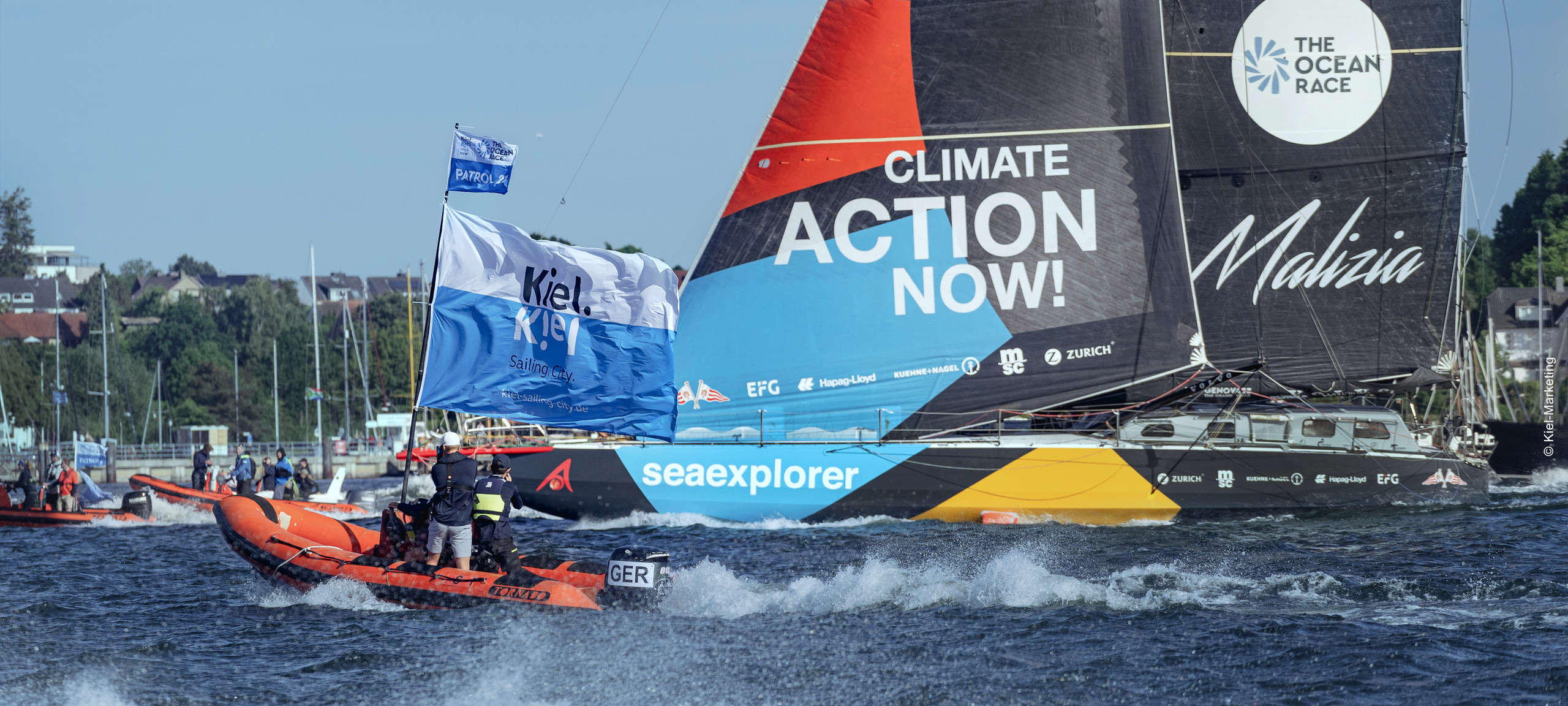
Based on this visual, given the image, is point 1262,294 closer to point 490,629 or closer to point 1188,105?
point 1188,105

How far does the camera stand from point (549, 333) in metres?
14.5

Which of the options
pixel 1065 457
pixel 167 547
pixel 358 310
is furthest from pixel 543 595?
pixel 358 310

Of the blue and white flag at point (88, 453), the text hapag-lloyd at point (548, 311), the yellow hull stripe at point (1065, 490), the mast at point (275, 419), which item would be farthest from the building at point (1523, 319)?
the text hapag-lloyd at point (548, 311)

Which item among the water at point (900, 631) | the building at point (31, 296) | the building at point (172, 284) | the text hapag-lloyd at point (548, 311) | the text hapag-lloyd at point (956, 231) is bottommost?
the water at point (900, 631)

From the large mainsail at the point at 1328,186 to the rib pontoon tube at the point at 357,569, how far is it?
1390cm

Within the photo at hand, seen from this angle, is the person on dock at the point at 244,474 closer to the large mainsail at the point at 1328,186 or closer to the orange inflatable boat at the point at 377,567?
the orange inflatable boat at the point at 377,567

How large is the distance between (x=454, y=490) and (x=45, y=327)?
106 meters

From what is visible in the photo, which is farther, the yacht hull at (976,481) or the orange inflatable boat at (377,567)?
the yacht hull at (976,481)

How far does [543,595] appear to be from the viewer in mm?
13430

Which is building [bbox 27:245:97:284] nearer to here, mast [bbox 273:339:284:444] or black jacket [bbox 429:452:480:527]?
mast [bbox 273:339:284:444]

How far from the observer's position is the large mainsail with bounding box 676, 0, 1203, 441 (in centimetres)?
2122

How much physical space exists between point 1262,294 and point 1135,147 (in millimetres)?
4116

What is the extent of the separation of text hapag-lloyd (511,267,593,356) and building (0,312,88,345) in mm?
97880

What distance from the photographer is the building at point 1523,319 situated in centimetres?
6906
